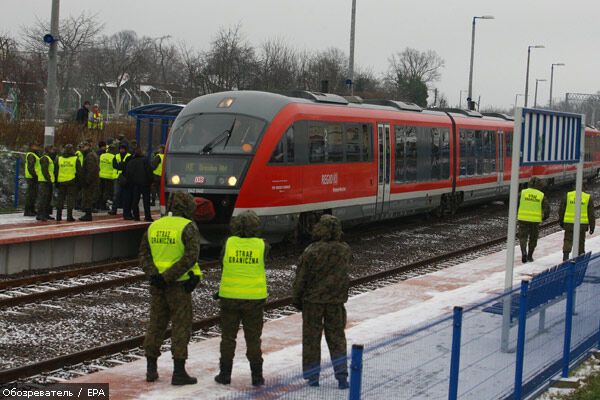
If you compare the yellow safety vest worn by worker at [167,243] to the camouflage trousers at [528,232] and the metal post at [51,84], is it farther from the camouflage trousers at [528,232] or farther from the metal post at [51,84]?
the metal post at [51,84]

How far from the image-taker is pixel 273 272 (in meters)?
16.5

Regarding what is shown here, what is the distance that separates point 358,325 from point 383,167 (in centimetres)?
1022

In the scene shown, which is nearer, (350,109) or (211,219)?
(211,219)

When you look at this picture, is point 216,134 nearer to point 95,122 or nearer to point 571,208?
point 571,208

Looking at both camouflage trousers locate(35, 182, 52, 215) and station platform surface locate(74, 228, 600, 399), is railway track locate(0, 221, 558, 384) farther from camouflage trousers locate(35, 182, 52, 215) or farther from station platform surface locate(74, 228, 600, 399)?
camouflage trousers locate(35, 182, 52, 215)

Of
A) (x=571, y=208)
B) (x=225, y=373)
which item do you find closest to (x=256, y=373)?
(x=225, y=373)

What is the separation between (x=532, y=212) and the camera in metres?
18.2

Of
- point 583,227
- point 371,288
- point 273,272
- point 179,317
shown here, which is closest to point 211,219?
point 273,272

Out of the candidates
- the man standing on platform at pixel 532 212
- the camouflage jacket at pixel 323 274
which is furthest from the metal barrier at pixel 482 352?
the man standing on platform at pixel 532 212

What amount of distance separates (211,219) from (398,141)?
286 inches

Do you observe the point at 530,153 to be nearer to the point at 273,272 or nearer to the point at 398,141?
the point at 273,272

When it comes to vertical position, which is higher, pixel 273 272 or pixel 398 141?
pixel 398 141

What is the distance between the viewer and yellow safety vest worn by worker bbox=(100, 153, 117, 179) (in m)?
21.4

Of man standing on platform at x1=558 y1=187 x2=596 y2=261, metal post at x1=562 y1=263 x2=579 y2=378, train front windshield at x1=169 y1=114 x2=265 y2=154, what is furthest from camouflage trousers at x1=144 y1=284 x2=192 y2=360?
man standing on platform at x1=558 y1=187 x2=596 y2=261
